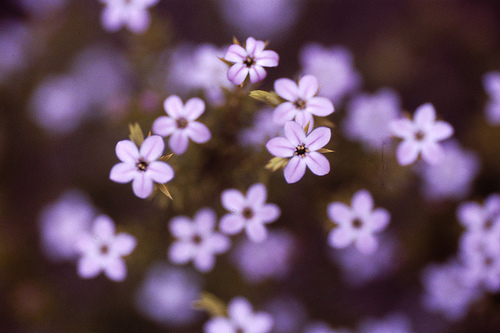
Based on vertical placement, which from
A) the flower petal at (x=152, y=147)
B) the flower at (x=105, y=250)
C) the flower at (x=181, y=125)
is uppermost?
the flower at (x=181, y=125)

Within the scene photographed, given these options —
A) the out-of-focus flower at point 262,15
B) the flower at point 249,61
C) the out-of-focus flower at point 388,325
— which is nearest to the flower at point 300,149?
the flower at point 249,61

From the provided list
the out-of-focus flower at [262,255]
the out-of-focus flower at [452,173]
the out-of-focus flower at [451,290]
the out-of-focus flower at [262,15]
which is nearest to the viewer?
the out-of-focus flower at [451,290]

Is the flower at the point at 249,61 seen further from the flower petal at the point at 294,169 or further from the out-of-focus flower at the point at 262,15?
the out-of-focus flower at the point at 262,15

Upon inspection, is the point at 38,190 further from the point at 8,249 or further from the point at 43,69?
the point at 43,69

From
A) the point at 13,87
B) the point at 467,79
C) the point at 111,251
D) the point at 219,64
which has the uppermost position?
the point at 467,79

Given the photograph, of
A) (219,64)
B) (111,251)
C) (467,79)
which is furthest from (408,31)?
(111,251)

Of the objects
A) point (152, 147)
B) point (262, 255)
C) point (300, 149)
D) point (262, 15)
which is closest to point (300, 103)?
point (300, 149)

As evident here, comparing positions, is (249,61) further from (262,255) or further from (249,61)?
(262,255)

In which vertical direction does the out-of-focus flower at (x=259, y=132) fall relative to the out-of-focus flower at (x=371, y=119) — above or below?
below
